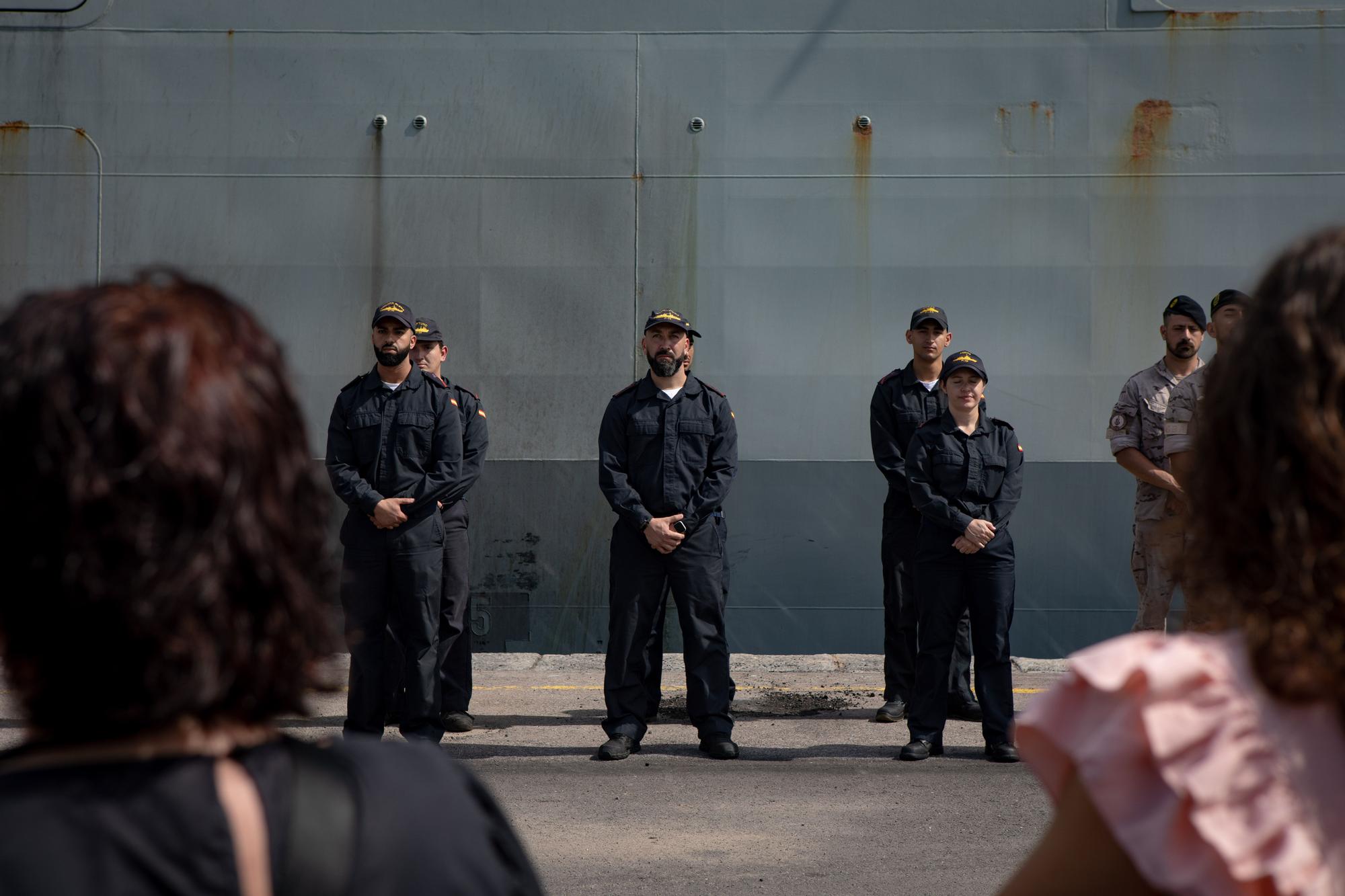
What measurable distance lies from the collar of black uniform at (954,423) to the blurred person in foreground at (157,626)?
5453mm

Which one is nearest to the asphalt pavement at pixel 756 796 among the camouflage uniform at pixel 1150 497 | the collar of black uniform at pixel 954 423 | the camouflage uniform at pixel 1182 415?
the camouflage uniform at pixel 1150 497

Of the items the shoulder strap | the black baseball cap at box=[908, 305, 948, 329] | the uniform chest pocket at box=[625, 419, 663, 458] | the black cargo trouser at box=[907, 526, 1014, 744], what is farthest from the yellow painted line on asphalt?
the shoulder strap

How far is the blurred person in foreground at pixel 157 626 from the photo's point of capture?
102 centimetres

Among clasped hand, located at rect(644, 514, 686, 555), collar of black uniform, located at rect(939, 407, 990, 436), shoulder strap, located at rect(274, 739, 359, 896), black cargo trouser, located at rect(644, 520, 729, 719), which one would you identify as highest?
collar of black uniform, located at rect(939, 407, 990, 436)

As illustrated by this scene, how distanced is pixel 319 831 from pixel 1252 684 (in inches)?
30.4

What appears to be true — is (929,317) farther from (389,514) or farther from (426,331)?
(389,514)

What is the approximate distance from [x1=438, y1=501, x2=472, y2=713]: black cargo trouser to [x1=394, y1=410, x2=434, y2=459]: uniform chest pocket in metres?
0.54

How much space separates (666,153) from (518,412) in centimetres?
192

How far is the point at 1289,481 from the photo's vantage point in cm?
110

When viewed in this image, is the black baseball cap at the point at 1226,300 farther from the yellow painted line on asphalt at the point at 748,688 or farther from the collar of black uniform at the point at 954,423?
the yellow painted line on asphalt at the point at 748,688

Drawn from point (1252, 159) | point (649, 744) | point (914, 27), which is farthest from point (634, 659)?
point (1252, 159)

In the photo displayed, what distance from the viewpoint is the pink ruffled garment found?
1.07 meters

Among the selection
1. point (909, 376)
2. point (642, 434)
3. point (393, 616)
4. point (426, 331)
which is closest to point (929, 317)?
point (909, 376)

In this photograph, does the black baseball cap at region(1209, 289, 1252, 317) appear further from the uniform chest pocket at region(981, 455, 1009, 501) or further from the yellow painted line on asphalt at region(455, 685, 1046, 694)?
the yellow painted line on asphalt at region(455, 685, 1046, 694)
